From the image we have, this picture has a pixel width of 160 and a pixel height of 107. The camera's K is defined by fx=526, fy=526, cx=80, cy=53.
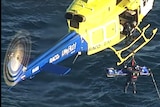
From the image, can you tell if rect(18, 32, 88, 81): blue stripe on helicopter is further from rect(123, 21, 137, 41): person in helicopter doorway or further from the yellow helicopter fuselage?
rect(123, 21, 137, 41): person in helicopter doorway

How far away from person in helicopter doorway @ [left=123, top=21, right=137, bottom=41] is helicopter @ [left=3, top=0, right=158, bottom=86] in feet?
0.68

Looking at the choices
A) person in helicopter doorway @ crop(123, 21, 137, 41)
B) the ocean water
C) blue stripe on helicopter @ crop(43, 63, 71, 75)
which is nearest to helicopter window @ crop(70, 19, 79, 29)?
blue stripe on helicopter @ crop(43, 63, 71, 75)

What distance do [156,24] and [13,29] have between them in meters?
18.9

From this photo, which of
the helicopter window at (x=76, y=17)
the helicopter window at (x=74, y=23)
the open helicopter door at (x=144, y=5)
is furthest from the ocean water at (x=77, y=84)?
the helicopter window at (x=76, y=17)

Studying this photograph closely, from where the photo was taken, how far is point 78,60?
61.9 m

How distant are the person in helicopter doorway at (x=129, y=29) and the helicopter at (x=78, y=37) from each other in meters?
0.21

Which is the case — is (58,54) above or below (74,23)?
below

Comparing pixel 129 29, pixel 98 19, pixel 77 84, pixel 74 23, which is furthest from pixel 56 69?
pixel 77 84

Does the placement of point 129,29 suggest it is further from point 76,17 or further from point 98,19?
point 76,17

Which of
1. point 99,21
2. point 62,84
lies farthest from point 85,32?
point 62,84

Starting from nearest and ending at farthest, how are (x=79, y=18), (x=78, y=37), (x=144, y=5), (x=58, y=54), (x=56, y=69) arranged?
1. (x=56, y=69)
2. (x=58, y=54)
3. (x=79, y=18)
4. (x=78, y=37)
5. (x=144, y=5)

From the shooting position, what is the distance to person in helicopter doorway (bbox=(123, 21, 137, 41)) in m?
46.5

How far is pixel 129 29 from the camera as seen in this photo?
46.5 meters

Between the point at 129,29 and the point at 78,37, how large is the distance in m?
6.64
